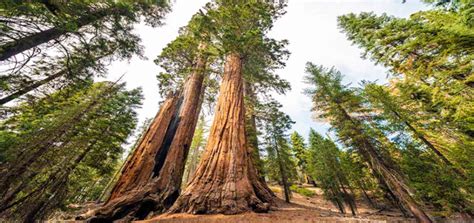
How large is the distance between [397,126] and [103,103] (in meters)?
18.2

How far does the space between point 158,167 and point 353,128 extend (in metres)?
11.6

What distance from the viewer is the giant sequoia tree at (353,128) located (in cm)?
820

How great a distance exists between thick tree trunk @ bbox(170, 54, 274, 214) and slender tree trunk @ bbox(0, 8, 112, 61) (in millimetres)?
4987

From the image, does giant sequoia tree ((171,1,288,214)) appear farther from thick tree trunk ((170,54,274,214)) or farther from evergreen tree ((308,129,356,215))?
evergreen tree ((308,129,356,215))

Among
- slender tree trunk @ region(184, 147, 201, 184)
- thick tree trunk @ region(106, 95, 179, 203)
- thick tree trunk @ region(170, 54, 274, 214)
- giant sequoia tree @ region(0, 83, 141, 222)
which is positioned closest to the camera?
thick tree trunk @ region(170, 54, 274, 214)

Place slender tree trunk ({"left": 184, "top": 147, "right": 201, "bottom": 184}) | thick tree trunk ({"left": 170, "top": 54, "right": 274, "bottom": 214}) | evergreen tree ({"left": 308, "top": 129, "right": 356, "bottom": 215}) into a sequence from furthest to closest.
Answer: slender tree trunk ({"left": 184, "top": 147, "right": 201, "bottom": 184})
evergreen tree ({"left": 308, "top": 129, "right": 356, "bottom": 215})
thick tree trunk ({"left": 170, "top": 54, "right": 274, "bottom": 214})

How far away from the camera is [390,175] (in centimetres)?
859

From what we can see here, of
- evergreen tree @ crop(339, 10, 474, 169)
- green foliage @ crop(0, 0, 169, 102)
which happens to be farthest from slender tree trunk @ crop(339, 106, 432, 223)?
green foliage @ crop(0, 0, 169, 102)

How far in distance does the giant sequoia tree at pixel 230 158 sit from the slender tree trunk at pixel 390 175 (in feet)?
25.3

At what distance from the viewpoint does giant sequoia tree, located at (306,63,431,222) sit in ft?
26.9

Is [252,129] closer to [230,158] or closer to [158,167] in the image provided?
[158,167]

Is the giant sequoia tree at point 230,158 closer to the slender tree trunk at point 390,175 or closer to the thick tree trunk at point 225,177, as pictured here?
the thick tree trunk at point 225,177

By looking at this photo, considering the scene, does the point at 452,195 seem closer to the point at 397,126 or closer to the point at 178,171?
the point at 397,126

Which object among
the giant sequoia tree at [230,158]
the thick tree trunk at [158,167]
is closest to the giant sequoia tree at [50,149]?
the thick tree trunk at [158,167]
